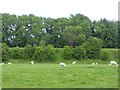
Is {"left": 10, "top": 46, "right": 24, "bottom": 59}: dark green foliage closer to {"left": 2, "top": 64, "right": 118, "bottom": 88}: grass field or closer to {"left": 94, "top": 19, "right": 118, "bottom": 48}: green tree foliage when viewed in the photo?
{"left": 94, "top": 19, "right": 118, "bottom": 48}: green tree foliage

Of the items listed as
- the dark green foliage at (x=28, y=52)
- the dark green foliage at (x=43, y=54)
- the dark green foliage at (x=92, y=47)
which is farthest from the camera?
the dark green foliage at (x=28, y=52)

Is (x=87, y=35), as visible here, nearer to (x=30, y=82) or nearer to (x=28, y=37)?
(x=28, y=37)

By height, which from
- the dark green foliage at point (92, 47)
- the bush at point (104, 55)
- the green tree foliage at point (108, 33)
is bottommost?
the bush at point (104, 55)

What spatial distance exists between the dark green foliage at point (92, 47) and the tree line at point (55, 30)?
3.87m

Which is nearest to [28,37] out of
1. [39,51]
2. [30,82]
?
[39,51]

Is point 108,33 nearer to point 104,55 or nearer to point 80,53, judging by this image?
point 104,55

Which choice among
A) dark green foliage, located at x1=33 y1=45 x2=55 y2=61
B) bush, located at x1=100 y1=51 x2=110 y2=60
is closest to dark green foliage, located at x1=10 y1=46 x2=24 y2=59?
dark green foliage, located at x1=33 y1=45 x2=55 y2=61

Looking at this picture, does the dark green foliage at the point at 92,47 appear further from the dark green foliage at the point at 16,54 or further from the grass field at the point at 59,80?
the grass field at the point at 59,80

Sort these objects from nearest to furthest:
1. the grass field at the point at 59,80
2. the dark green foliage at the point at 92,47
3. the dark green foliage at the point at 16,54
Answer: the grass field at the point at 59,80
the dark green foliage at the point at 16,54
the dark green foliage at the point at 92,47

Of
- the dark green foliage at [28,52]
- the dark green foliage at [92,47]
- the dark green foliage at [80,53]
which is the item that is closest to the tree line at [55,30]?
the dark green foliage at [92,47]

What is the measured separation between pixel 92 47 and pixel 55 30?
13.7m

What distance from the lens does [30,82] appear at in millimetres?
12633

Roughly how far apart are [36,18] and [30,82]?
54.9 metres

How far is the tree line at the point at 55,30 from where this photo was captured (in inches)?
2399
